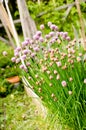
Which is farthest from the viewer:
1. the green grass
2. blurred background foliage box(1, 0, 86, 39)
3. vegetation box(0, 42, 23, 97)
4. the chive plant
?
blurred background foliage box(1, 0, 86, 39)

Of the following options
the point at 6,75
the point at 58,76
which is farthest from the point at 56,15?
the point at 58,76

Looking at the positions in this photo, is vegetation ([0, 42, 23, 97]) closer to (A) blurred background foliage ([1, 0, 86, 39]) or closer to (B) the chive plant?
(A) blurred background foliage ([1, 0, 86, 39])

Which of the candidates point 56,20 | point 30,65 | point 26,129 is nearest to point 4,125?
point 26,129

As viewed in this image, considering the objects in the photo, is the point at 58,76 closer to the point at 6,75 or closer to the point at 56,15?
the point at 6,75

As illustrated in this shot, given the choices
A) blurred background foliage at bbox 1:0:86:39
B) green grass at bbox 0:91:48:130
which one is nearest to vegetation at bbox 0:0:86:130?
green grass at bbox 0:91:48:130

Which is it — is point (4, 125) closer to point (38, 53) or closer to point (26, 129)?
point (26, 129)

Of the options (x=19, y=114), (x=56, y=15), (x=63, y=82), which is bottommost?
(x=19, y=114)

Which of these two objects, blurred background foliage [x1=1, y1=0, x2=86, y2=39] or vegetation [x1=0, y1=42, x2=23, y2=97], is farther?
blurred background foliage [x1=1, y1=0, x2=86, y2=39]

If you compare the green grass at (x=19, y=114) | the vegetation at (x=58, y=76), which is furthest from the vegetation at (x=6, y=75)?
the vegetation at (x=58, y=76)

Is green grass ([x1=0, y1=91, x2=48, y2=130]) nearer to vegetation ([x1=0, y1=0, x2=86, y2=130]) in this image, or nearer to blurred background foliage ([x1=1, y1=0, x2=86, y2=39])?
vegetation ([x1=0, y1=0, x2=86, y2=130])

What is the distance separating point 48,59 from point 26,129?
3.95ft

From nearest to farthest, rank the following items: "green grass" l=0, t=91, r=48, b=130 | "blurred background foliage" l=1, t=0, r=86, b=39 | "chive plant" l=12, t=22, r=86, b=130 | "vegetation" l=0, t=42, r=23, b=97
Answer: "chive plant" l=12, t=22, r=86, b=130, "green grass" l=0, t=91, r=48, b=130, "vegetation" l=0, t=42, r=23, b=97, "blurred background foliage" l=1, t=0, r=86, b=39

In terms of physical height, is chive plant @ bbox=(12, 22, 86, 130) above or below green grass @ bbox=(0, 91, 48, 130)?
above

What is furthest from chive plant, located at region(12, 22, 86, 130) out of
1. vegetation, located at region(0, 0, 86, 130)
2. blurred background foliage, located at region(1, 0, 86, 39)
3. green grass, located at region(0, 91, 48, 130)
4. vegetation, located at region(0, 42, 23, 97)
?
blurred background foliage, located at region(1, 0, 86, 39)
